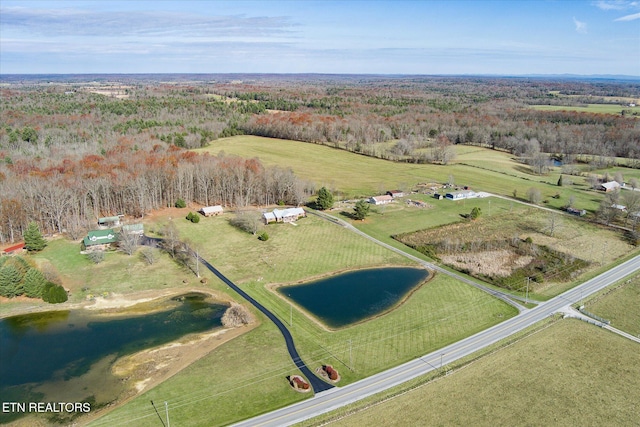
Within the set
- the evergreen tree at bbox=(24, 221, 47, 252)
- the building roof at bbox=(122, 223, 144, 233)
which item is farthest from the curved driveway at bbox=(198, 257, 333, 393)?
the evergreen tree at bbox=(24, 221, 47, 252)

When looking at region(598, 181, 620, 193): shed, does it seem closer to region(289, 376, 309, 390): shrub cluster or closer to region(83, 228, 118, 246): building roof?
region(289, 376, 309, 390): shrub cluster

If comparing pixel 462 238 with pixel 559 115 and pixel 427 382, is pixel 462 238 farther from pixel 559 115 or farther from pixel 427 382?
pixel 559 115

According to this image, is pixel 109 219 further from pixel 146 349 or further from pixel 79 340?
pixel 146 349

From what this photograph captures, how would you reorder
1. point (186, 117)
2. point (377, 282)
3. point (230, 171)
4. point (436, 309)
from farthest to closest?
point (186, 117)
point (230, 171)
point (377, 282)
point (436, 309)

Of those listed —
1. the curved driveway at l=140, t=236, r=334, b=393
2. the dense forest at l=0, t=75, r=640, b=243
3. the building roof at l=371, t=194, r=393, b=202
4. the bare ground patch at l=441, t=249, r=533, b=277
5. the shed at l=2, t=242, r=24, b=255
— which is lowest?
the curved driveway at l=140, t=236, r=334, b=393

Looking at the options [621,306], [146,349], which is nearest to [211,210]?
[146,349]

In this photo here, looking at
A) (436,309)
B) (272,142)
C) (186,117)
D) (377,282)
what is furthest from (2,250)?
(186,117)

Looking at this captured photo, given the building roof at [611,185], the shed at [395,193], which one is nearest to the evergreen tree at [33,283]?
the shed at [395,193]
